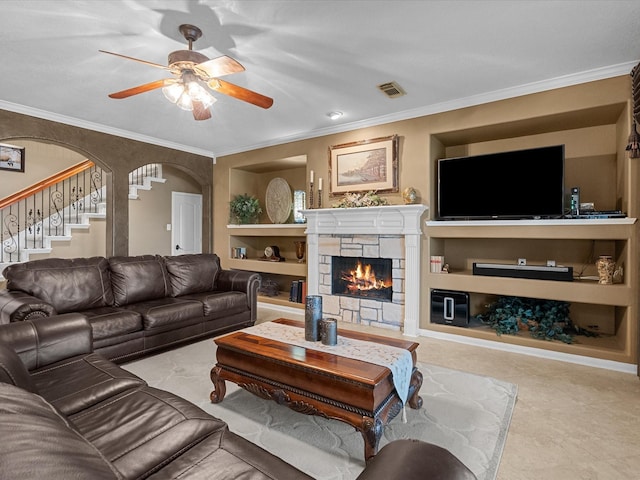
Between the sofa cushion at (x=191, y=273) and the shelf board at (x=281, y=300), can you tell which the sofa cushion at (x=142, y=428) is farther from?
the shelf board at (x=281, y=300)

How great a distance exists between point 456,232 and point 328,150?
2.12m

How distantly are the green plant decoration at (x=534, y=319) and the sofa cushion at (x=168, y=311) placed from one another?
3.27m

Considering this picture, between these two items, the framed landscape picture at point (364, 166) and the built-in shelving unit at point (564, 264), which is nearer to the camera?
the built-in shelving unit at point (564, 264)

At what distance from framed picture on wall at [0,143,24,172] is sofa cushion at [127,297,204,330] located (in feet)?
14.5

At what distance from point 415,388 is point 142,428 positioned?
1649mm

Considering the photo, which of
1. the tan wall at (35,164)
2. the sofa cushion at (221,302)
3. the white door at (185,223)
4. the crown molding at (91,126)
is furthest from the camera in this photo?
the white door at (185,223)

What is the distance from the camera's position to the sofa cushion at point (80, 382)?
155 cm

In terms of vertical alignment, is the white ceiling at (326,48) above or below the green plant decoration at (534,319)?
above

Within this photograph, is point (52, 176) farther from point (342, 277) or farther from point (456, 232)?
point (456, 232)

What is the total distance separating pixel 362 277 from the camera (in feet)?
15.5

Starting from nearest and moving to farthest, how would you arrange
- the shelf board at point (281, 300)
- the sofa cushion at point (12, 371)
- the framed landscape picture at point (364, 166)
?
1. the sofa cushion at point (12, 371)
2. the framed landscape picture at point (364, 166)
3. the shelf board at point (281, 300)

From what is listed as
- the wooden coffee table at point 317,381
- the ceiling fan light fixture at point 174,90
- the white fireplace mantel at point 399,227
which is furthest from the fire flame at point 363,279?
the ceiling fan light fixture at point 174,90

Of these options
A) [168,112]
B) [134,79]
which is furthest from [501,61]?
[168,112]

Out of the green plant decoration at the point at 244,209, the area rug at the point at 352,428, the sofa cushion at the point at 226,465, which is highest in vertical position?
the green plant decoration at the point at 244,209
